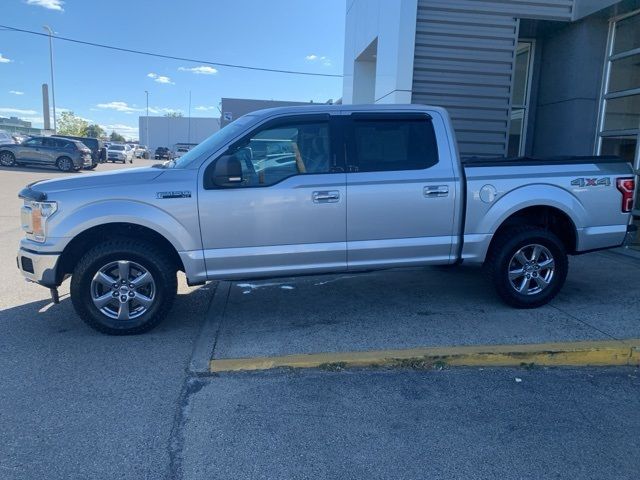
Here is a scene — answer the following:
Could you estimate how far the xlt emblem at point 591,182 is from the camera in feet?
16.7

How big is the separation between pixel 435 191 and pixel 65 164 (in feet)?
79.8

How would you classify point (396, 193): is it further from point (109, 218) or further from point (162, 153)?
point (162, 153)

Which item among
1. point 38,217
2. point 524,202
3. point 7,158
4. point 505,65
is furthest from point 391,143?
point 7,158

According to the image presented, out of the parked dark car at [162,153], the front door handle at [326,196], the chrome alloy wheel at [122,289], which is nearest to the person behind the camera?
the chrome alloy wheel at [122,289]

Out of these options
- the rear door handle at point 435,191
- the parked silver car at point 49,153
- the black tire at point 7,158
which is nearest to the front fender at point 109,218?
the rear door handle at point 435,191

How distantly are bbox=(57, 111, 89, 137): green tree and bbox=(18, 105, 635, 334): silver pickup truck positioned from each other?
79.0 m

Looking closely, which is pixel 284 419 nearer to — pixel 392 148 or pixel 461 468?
pixel 461 468

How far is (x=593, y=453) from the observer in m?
2.95

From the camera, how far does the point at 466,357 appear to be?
4.07 metres

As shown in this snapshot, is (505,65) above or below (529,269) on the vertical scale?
above

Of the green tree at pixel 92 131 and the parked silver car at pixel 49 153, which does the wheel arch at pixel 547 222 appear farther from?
the green tree at pixel 92 131

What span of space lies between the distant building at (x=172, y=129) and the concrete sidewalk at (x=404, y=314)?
76.3 metres

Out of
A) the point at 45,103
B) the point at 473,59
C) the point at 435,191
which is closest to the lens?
the point at 435,191

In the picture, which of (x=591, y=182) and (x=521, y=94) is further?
(x=521, y=94)
